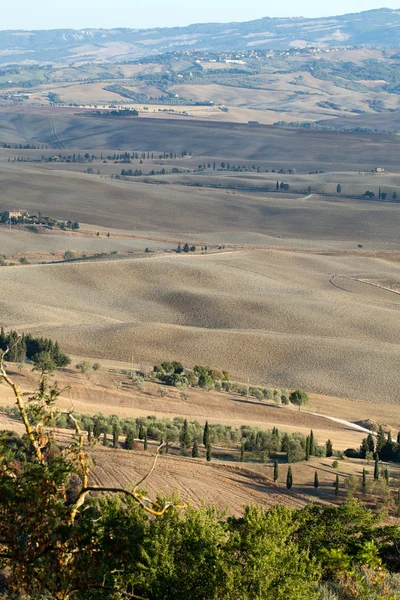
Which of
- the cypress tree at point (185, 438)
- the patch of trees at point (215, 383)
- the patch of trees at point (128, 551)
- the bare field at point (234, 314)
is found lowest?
the bare field at point (234, 314)

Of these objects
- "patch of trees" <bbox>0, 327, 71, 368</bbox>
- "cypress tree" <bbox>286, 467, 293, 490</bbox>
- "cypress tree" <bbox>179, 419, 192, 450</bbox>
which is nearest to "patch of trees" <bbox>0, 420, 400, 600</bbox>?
"cypress tree" <bbox>286, 467, 293, 490</bbox>

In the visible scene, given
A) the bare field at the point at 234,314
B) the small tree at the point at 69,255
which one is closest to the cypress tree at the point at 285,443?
the bare field at the point at 234,314

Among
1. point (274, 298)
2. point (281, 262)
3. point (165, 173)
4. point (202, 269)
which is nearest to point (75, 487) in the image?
point (274, 298)

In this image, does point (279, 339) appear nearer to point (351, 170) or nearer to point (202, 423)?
point (202, 423)

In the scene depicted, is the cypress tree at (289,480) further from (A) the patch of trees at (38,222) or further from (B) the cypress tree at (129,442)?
(A) the patch of trees at (38,222)

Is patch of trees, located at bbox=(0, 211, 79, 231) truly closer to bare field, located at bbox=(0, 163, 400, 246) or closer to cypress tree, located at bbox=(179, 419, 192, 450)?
bare field, located at bbox=(0, 163, 400, 246)
